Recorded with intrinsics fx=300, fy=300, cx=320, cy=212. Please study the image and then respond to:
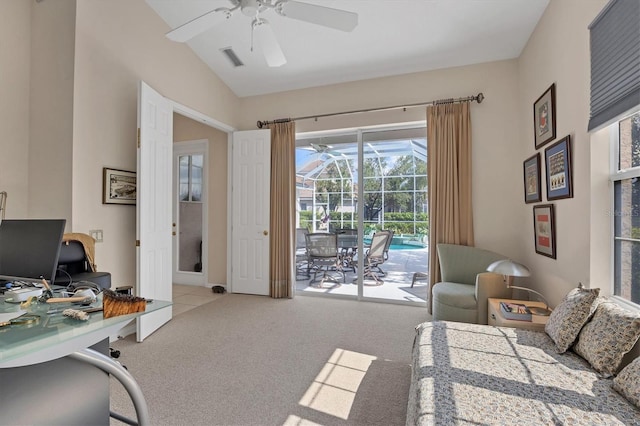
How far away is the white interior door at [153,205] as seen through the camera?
10.1ft

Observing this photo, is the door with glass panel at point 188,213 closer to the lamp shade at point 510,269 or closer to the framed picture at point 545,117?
the lamp shade at point 510,269

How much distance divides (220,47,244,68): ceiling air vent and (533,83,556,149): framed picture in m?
3.63

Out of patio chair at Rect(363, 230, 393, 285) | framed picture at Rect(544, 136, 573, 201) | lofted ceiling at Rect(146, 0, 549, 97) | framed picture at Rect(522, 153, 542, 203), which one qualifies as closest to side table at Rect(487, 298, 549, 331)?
framed picture at Rect(544, 136, 573, 201)

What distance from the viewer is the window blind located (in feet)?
5.27

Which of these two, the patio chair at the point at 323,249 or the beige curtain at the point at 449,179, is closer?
the beige curtain at the point at 449,179

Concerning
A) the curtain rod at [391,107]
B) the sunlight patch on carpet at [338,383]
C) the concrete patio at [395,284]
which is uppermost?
the curtain rod at [391,107]

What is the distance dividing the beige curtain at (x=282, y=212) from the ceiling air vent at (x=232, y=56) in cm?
97

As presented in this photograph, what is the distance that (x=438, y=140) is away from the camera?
3824 mm

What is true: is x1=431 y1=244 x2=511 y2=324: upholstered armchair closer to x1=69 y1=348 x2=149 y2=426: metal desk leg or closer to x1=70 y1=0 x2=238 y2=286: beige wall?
x1=69 y1=348 x2=149 y2=426: metal desk leg

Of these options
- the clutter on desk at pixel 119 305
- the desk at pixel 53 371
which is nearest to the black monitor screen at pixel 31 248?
the desk at pixel 53 371

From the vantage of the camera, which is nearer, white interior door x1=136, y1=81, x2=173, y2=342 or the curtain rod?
white interior door x1=136, y1=81, x2=173, y2=342

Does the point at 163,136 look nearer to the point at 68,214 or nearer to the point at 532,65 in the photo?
the point at 68,214

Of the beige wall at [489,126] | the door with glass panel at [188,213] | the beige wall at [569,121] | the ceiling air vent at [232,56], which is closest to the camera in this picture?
the beige wall at [569,121]

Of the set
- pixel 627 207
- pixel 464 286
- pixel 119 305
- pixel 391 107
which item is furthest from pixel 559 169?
pixel 119 305
